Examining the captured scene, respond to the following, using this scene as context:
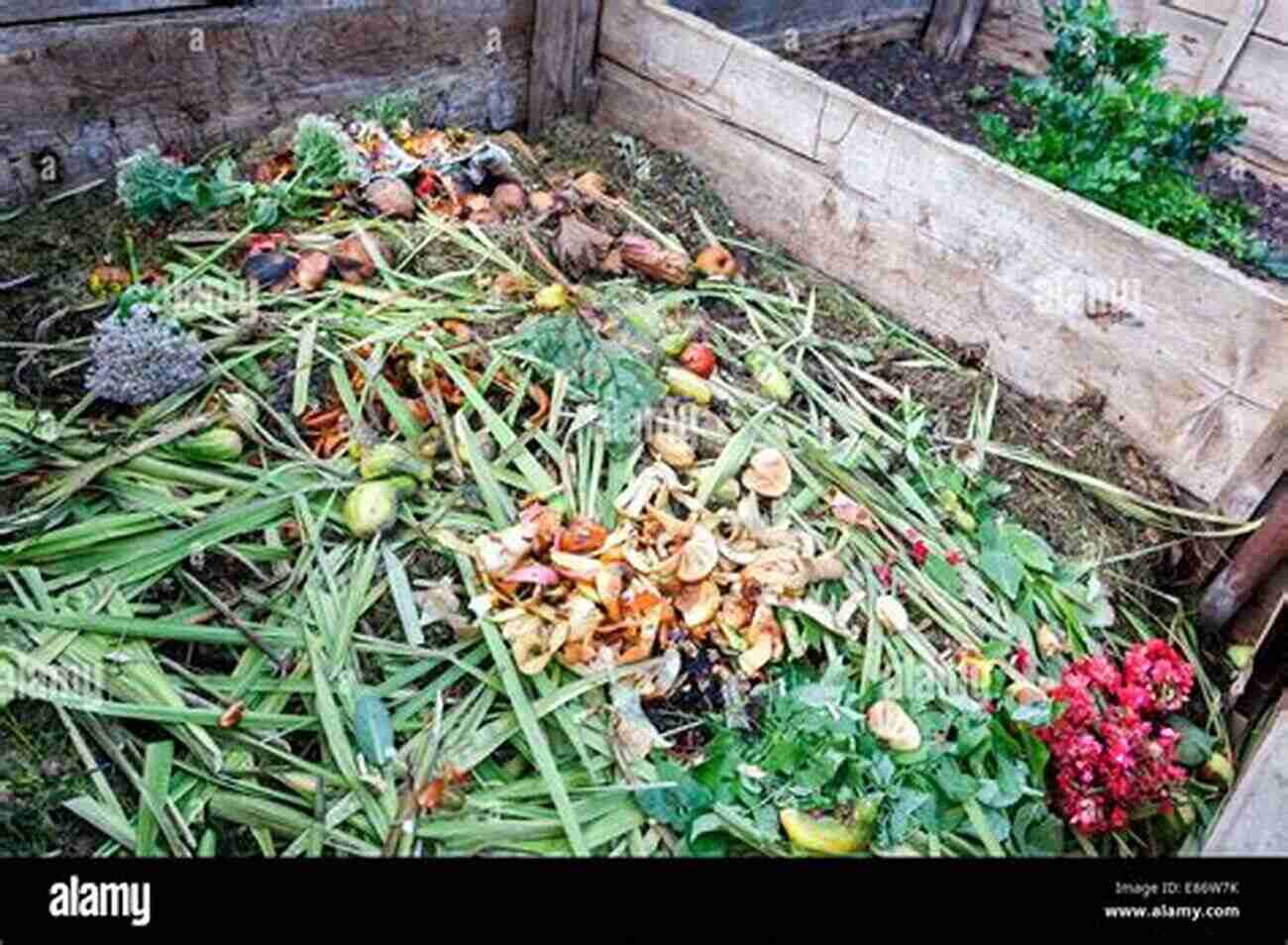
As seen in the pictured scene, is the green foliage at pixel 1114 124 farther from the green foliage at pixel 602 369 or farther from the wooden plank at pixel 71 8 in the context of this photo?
the wooden plank at pixel 71 8

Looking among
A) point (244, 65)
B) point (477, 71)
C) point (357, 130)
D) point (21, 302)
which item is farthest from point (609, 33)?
point (21, 302)

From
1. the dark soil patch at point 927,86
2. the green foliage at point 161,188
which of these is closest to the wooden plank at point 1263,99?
the dark soil patch at point 927,86

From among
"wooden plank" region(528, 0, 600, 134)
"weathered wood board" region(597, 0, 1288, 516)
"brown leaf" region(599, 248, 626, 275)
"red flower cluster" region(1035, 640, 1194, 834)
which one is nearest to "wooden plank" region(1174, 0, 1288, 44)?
"weathered wood board" region(597, 0, 1288, 516)

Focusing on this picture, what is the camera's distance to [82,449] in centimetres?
199

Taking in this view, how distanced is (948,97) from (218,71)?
9.88 feet

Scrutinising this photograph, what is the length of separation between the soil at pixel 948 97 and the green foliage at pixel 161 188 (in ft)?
8.52

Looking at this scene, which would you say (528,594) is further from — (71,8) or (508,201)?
(71,8)

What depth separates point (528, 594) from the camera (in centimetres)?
189

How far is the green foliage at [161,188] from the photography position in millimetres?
2527

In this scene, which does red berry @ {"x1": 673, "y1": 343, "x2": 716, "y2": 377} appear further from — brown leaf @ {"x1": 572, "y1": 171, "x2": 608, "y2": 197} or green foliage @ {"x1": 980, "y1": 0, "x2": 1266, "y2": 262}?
green foliage @ {"x1": 980, "y1": 0, "x2": 1266, "y2": 262}

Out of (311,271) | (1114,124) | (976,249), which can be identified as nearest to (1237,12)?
(1114,124)

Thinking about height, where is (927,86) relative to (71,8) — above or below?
below

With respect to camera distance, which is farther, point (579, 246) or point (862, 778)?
point (579, 246)

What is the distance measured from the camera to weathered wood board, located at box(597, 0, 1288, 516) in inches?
89.9
